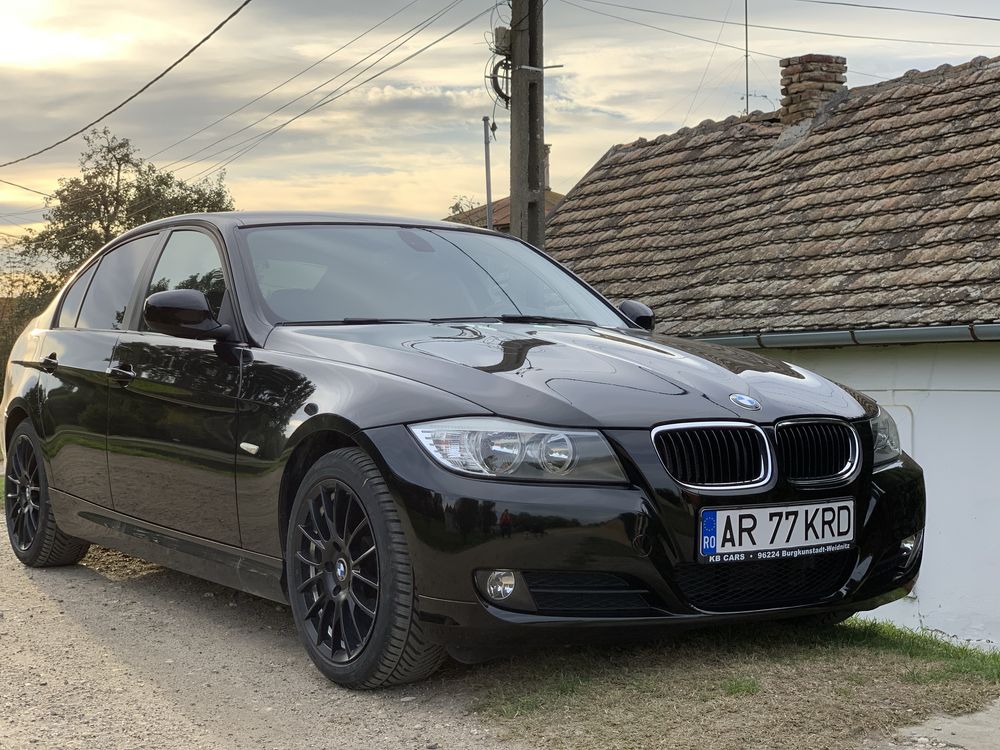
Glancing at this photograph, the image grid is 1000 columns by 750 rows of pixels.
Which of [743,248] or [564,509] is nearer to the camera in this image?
→ [564,509]

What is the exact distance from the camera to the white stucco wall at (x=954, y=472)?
12.8 meters

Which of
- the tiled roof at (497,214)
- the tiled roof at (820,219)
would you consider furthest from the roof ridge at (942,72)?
the tiled roof at (497,214)

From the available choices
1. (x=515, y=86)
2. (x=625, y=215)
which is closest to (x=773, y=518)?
(x=515, y=86)

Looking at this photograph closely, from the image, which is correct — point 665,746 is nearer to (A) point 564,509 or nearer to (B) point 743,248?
(A) point 564,509

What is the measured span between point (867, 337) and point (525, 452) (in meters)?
10.4

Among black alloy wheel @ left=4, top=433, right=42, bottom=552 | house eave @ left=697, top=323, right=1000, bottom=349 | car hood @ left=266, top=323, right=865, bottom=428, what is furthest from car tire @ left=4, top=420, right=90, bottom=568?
house eave @ left=697, top=323, right=1000, bottom=349

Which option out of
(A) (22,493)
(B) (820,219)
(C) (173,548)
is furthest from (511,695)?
(B) (820,219)

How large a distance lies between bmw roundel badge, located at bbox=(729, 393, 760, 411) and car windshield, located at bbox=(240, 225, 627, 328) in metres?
1.29

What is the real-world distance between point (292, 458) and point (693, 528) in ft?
4.50

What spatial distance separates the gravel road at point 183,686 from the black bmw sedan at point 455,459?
0.17 m

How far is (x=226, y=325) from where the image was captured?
4.88 metres

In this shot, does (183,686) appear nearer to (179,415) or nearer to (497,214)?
(179,415)

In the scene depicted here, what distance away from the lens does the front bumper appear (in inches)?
146

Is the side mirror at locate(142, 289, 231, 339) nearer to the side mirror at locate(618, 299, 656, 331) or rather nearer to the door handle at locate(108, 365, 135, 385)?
the door handle at locate(108, 365, 135, 385)
